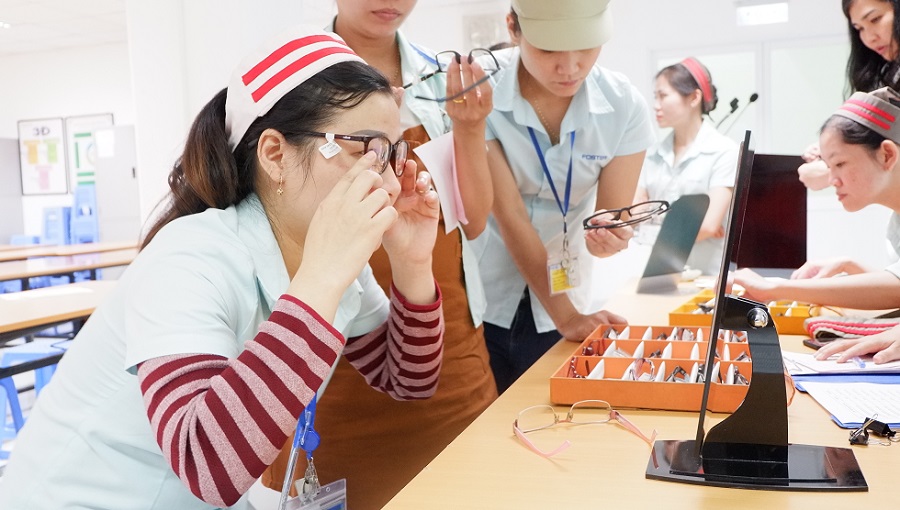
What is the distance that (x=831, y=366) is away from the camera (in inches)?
55.8

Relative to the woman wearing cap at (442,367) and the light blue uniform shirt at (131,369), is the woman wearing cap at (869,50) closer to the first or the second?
the woman wearing cap at (442,367)

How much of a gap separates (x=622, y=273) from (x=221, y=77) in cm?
513

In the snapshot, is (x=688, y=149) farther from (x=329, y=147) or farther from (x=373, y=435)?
(x=329, y=147)

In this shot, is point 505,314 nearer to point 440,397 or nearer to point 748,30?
point 440,397

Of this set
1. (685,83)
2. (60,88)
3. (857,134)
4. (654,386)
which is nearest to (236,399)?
(654,386)

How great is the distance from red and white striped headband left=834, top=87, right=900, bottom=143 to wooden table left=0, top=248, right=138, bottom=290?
3.90m

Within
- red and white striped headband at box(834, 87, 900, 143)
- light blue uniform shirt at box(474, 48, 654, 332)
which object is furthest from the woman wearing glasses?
light blue uniform shirt at box(474, 48, 654, 332)

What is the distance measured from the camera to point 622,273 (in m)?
6.79

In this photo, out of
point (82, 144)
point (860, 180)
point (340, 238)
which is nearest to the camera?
point (340, 238)

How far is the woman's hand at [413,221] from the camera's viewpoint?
131 centimetres

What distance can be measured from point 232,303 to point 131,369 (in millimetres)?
153

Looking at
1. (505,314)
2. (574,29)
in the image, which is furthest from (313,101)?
(505,314)

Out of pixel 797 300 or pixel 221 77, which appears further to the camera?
pixel 221 77

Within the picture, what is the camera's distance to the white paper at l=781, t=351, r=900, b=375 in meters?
1.37
